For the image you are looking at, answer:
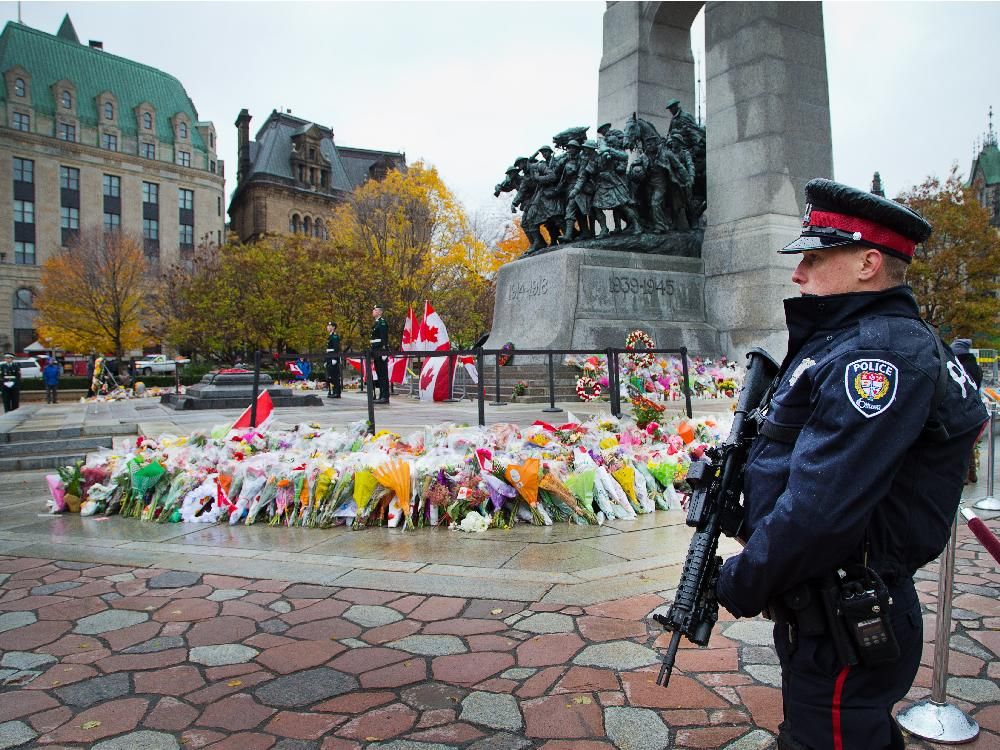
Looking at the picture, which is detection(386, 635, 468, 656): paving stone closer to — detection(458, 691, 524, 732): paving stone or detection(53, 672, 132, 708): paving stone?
detection(458, 691, 524, 732): paving stone

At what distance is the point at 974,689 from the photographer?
269cm

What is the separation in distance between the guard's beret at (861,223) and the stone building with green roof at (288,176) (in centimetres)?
6096

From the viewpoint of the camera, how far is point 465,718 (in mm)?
2521

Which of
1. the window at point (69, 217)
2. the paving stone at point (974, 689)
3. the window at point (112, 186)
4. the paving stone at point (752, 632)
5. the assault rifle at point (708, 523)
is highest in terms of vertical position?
the window at point (112, 186)

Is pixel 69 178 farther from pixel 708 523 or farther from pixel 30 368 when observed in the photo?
pixel 708 523

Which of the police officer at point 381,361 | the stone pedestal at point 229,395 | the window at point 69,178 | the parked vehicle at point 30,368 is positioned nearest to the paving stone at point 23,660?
the police officer at point 381,361

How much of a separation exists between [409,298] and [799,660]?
31.3 meters

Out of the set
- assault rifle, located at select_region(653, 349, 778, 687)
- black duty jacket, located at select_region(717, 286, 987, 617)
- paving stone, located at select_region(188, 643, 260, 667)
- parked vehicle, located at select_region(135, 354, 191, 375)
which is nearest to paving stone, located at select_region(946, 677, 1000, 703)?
black duty jacket, located at select_region(717, 286, 987, 617)

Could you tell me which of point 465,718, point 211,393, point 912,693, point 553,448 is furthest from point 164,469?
point 211,393

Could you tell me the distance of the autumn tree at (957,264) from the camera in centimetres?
2702

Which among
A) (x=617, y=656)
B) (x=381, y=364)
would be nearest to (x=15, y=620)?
(x=617, y=656)

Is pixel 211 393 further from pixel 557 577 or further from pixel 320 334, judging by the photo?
pixel 320 334

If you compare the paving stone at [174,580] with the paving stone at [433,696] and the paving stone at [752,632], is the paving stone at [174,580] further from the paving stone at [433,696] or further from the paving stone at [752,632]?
the paving stone at [752,632]

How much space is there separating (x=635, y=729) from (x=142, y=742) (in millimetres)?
1635
